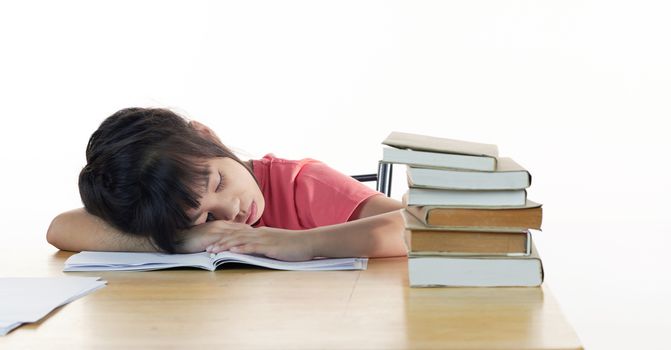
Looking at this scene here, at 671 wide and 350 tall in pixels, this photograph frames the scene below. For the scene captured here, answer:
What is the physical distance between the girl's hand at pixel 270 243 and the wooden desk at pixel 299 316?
0.09 m

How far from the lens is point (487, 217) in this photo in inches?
51.9

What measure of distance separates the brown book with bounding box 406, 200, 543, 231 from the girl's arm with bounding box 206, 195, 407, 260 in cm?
28

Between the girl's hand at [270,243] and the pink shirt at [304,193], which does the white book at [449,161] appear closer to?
the girl's hand at [270,243]

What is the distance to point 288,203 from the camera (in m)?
2.05

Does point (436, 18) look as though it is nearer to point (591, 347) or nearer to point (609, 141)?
point (609, 141)

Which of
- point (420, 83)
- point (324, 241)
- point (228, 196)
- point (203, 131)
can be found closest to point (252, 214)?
point (228, 196)

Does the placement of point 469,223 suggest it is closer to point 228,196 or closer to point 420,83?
point 228,196

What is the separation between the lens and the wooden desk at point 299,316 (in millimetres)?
1049

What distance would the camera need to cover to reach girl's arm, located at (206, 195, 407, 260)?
1.57 metres

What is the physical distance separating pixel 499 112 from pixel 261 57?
3.86 feet

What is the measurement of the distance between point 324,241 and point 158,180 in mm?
352

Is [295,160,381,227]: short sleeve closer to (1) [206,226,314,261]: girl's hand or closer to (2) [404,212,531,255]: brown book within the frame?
(1) [206,226,314,261]: girl's hand

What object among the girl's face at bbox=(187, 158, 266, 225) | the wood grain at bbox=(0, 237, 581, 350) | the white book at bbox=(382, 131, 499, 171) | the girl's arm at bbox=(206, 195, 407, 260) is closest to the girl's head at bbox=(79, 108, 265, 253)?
the girl's face at bbox=(187, 158, 266, 225)

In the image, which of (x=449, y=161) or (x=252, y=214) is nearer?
(x=449, y=161)
